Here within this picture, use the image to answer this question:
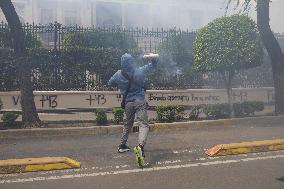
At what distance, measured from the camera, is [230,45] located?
10.8 meters

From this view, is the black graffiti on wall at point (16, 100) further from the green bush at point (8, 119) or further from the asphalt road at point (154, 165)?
the asphalt road at point (154, 165)

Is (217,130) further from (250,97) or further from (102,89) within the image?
(250,97)

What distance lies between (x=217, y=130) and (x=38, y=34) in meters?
7.04

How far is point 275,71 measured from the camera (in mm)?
11688

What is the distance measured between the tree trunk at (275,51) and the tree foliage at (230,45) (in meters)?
0.29

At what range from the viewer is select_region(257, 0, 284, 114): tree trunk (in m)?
11.3

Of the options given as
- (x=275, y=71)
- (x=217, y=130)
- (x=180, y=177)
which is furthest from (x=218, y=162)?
(x=275, y=71)

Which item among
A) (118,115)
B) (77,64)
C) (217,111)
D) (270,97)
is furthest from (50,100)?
(270,97)

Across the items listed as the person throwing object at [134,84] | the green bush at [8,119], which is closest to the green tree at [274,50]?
the person throwing object at [134,84]

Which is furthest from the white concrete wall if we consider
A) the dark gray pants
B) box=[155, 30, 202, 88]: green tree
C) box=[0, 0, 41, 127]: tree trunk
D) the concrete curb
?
the dark gray pants

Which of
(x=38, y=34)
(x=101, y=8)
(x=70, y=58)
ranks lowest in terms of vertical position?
(x=70, y=58)

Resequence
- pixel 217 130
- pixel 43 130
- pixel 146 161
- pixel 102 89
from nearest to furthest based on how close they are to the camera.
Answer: pixel 146 161 < pixel 43 130 < pixel 217 130 < pixel 102 89

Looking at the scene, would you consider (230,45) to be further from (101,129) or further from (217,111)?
(101,129)

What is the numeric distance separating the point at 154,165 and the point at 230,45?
19.0 feet
